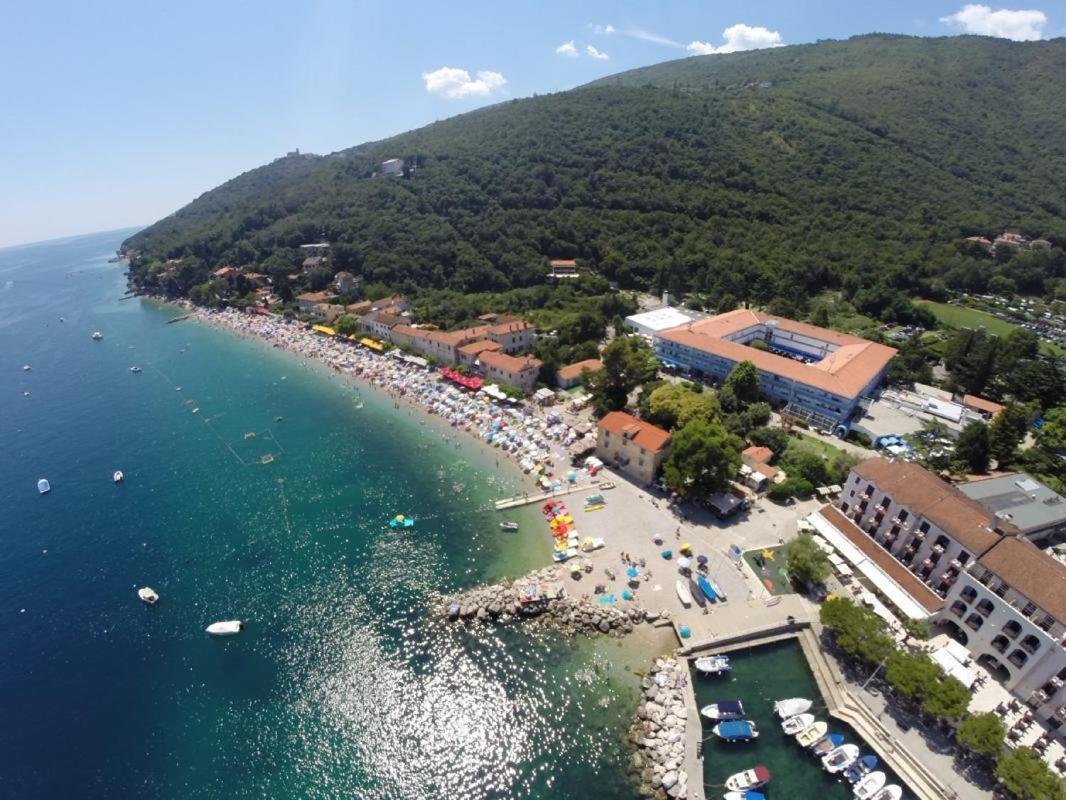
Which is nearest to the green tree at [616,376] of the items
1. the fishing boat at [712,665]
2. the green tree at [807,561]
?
the green tree at [807,561]

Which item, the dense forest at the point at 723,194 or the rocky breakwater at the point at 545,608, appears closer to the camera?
the rocky breakwater at the point at 545,608

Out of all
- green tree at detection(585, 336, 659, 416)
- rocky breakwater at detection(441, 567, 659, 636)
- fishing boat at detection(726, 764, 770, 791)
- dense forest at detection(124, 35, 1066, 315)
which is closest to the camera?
fishing boat at detection(726, 764, 770, 791)

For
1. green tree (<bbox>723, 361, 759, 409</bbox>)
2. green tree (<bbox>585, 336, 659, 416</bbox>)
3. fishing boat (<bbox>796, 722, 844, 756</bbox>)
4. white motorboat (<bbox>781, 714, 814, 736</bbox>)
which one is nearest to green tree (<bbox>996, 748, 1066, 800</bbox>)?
fishing boat (<bbox>796, 722, 844, 756</bbox>)

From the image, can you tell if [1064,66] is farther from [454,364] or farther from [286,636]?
[286,636]

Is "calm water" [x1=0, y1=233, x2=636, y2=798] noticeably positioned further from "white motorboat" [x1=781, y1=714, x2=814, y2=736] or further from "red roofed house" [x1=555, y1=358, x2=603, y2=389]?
"red roofed house" [x1=555, y1=358, x2=603, y2=389]

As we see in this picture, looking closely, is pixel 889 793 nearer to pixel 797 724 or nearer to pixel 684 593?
pixel 797 724

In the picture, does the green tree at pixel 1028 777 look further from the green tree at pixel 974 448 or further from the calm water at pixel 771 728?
the green tree at pixel 974 448
